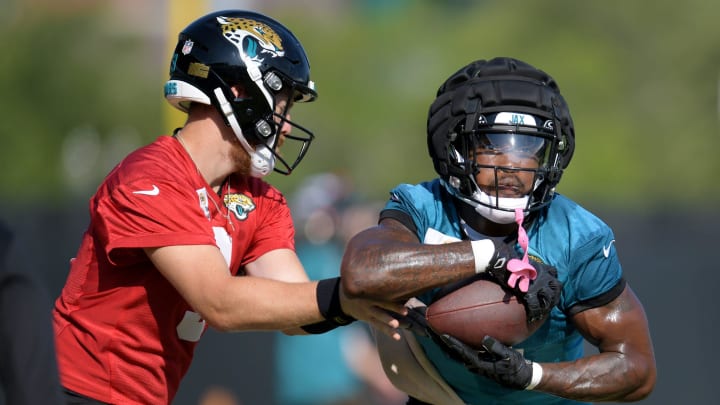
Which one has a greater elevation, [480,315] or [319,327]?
[480,315]

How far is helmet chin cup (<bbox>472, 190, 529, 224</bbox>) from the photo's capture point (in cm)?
400

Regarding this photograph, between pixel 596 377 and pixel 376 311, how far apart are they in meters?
0.84

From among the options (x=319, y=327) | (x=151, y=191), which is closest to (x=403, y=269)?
(x=319, y=327)

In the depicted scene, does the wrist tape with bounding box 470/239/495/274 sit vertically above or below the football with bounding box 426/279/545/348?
above

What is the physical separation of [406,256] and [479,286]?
1.09ft

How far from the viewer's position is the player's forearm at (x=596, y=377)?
396 cm

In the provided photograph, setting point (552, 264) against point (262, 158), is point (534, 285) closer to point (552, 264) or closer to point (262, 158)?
point (552, 264)

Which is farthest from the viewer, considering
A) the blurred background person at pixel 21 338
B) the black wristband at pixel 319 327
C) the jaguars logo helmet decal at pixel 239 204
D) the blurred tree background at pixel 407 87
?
the blurred tree background at pixel 407 87

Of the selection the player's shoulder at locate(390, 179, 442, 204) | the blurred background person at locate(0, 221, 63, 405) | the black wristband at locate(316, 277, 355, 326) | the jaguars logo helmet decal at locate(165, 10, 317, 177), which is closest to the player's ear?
the jaguars logo helmet decal at locate(165, 10, 317, 177)

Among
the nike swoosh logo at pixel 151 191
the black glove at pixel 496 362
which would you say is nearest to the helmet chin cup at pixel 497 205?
the black glove at pixel 496 362

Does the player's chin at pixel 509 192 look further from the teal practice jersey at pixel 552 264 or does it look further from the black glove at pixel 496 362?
the black glove at pixel 496 362

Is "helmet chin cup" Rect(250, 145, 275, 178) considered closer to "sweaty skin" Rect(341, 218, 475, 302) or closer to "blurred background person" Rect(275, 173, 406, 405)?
"sweaty skin" Rect(341, 218, 475, 302)

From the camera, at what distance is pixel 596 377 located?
3994 millimetres

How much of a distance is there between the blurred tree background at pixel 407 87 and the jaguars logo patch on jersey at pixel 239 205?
77.3ft
